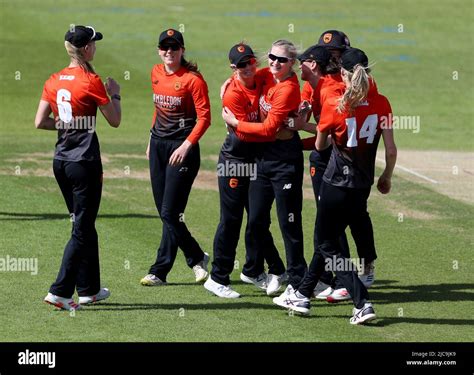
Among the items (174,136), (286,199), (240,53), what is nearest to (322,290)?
(286,199)

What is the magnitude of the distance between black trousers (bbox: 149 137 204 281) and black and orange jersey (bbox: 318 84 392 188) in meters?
1.91

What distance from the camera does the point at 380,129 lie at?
1045 cm

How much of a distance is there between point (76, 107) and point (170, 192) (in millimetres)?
1723

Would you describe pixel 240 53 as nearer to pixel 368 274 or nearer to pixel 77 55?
pixel 77 55

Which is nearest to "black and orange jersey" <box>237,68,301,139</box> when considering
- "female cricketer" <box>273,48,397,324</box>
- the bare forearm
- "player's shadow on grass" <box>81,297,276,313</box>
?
"female cricketer" <box>273,48,397,324</box>

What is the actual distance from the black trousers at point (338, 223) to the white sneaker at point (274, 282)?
1128 millimetres

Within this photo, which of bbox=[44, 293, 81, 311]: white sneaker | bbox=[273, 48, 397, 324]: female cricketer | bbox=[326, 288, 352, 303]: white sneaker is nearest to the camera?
bbox=[273, 48, 397, 324]: female cricketer

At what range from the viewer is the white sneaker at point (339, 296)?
11602 millimetres

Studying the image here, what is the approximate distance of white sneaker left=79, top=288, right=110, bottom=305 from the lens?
439 inches

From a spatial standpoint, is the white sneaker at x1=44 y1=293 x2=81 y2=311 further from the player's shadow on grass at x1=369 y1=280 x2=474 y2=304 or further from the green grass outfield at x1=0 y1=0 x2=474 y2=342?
the player's shadow on grass at x1=369 y1=280 x2=474 y2=304

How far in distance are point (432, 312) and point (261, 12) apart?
2875cm

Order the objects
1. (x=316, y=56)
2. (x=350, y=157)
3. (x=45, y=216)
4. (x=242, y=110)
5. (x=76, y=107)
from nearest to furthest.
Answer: (x=350, y=157), (x=76, y=107), (x=316, y=56), (x=242, y=110), (x=45, y=216)

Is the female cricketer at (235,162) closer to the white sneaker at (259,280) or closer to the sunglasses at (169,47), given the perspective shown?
the white sneaker at (259,280)

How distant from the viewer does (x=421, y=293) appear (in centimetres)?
1199
